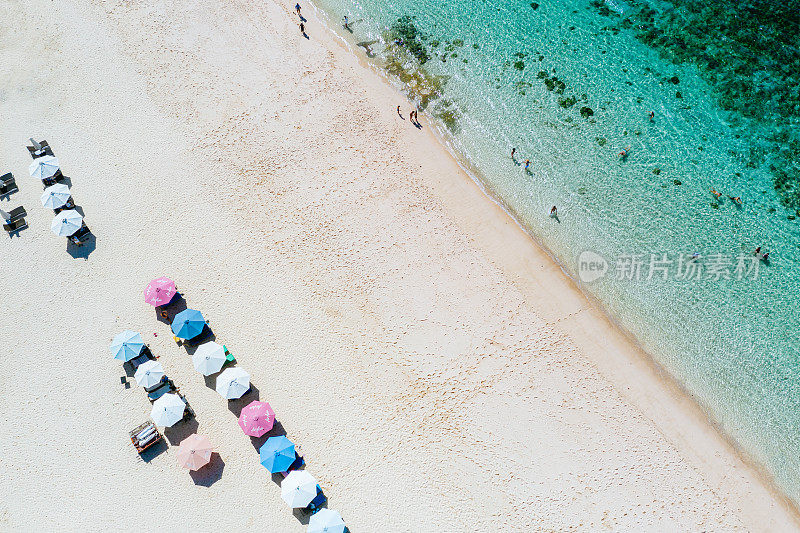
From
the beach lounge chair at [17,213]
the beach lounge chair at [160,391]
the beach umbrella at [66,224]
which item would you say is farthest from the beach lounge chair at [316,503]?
the beach lounge chair at [17,213]

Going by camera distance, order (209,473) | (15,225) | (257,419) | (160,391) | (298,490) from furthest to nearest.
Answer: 1. (15,225)
2. (160,391)
3. (257,419)
4. (209,473)
5. (298,490)

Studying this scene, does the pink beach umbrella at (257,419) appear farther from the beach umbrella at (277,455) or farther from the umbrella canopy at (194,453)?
the umbrella canopy at (194,453)

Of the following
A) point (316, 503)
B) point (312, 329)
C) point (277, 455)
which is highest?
point (312, 329)

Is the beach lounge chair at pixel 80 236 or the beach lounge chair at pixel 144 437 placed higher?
the beach lounge chair at pixel 80 236

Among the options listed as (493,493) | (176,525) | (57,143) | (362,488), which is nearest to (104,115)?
(57,143)

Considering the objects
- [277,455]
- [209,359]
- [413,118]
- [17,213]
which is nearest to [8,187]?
[17,213]

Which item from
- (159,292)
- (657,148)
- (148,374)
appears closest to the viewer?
(148,374)

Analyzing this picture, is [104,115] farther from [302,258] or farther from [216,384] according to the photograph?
[216,384]

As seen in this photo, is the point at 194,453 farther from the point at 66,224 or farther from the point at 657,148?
the point at 657,148
